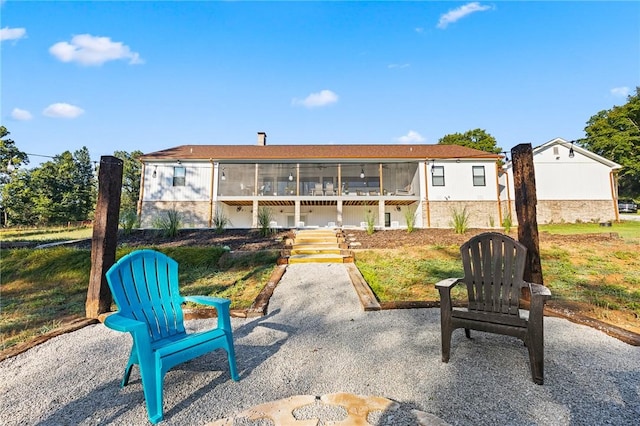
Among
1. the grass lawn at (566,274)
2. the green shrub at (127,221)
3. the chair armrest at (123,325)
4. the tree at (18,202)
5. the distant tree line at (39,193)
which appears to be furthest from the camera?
the distant tree line at (39,193)

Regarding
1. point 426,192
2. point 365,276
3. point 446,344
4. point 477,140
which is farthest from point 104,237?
point 477,140

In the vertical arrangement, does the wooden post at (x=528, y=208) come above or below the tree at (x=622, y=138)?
below

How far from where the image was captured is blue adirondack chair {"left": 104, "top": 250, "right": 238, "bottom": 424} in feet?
5.97

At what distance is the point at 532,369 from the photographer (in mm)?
2137

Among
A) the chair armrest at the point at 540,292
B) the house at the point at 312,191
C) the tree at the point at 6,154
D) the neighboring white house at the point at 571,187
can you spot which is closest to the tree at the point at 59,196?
the tree at the point at 6,154

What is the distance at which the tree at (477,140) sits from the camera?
3494 centimetres

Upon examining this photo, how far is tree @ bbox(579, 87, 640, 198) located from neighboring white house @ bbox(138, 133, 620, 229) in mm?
12013

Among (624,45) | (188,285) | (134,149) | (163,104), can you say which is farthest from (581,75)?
(134,149)

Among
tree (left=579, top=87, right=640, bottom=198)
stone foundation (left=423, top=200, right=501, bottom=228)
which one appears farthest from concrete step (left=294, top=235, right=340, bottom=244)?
tree (left=579, top=87, right=640, bottom=198)

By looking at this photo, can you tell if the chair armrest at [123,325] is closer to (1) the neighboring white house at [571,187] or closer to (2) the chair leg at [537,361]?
(2) the chair leg at [537,361]

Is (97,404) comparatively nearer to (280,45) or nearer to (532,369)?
(532,369)

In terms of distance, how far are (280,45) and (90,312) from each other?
12.0 meters

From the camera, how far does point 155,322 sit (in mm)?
2311

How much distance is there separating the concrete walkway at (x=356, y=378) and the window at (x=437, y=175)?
15.7m
